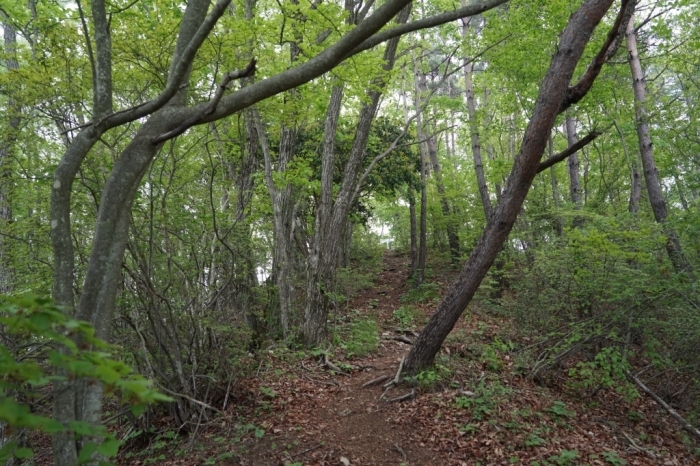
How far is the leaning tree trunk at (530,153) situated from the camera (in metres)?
4.73

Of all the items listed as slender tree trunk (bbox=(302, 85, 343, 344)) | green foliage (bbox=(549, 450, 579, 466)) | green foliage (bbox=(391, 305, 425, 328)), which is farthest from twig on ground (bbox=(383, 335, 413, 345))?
green foliage (bbox=(549, 450, 579, 466))

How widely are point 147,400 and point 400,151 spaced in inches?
484

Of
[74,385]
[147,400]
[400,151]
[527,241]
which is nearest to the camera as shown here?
[147,400]

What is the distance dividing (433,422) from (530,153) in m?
3.55

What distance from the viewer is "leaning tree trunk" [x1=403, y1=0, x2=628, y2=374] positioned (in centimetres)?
473

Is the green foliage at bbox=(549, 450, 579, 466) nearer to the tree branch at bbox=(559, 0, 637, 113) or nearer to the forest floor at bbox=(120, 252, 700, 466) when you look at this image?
the forest floor at bbox=(120, 252, 700, 466)

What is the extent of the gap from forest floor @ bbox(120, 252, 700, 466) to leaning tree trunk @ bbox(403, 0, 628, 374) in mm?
659

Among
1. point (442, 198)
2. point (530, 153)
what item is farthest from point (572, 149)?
point (442, 198)

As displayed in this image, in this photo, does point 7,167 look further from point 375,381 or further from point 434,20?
point 375,381

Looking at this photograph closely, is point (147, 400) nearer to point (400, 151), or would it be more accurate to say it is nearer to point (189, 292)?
point (189, 292)

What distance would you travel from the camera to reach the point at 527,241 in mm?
9945

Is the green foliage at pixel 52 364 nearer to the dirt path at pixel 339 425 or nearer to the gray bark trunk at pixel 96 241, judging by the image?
the gray bark trunk at pixel 96 241

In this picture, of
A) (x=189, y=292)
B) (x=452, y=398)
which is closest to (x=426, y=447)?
(x=452, y=398)

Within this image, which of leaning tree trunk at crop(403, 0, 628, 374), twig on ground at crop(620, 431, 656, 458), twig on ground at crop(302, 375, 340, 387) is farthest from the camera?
twig on ground at crop(302, 375, 340, 387)
